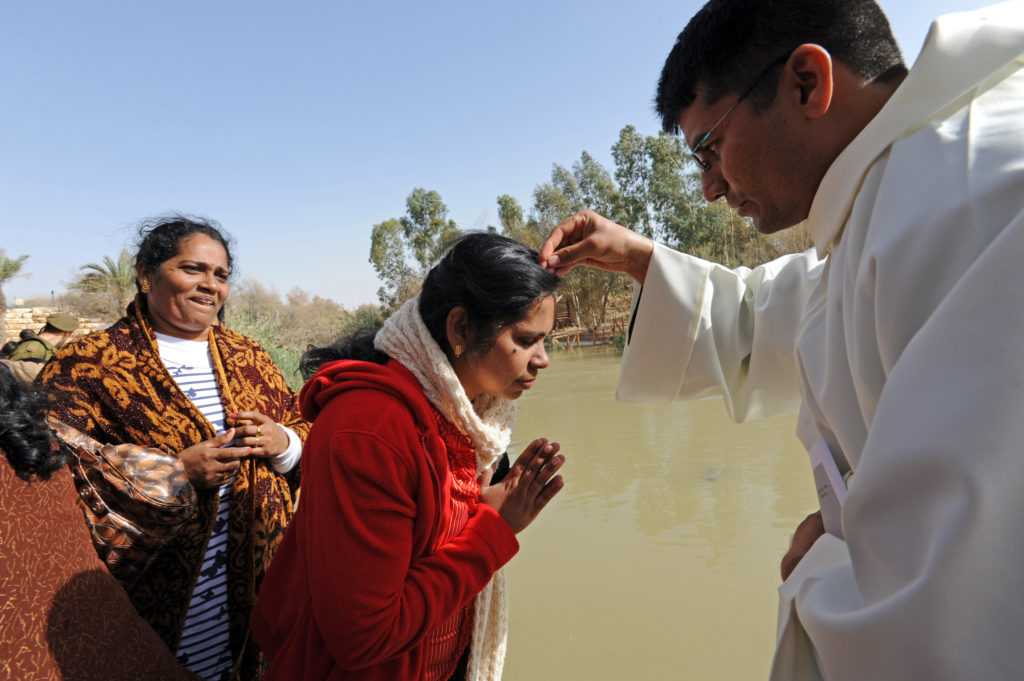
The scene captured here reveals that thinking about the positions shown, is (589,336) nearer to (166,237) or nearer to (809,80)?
(166,237)

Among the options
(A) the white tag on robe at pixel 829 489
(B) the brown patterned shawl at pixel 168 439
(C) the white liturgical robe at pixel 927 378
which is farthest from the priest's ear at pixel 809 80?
(B) the brown patterned shawl at pixel 168 439

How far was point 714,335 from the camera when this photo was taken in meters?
2.21

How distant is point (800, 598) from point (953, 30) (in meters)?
1.08

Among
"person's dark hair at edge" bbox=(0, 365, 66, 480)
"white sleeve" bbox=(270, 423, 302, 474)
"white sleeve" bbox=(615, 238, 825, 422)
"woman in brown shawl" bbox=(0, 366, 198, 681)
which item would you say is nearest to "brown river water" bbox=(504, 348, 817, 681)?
"white sleeve" bbox=(270, 423, 302, 474)

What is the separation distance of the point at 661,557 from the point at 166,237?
3.85m

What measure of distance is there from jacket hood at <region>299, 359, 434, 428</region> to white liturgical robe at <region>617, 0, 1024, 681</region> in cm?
98

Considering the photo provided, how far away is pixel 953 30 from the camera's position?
1.17 meters

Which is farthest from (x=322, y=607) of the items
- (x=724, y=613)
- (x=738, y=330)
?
(x=724, y=613)

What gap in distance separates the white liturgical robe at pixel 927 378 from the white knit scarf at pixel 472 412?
3.02 feet

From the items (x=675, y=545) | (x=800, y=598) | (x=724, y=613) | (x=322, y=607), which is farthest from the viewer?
(x=675, y=545)

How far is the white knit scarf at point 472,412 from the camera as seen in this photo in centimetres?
185

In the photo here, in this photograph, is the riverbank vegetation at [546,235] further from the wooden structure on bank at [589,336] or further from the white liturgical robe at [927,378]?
the white liturgical robe at [927,378]

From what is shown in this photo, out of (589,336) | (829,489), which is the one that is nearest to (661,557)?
(829,489)

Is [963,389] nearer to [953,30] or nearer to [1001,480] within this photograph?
[1001,480]
